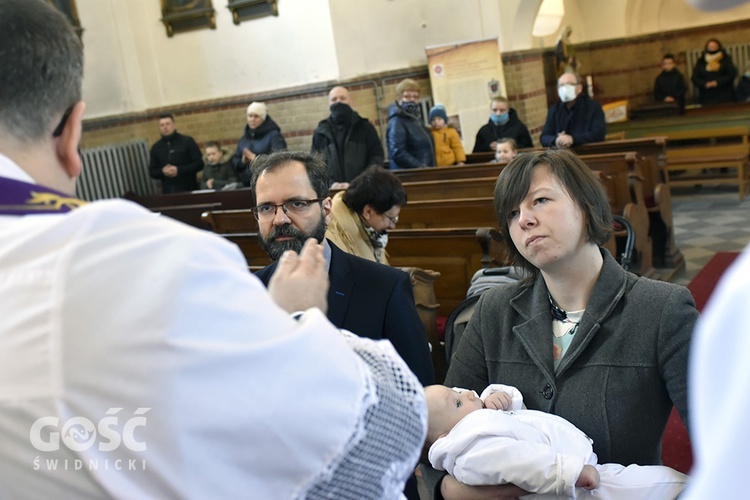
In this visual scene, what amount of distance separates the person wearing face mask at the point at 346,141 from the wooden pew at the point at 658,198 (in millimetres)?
2118

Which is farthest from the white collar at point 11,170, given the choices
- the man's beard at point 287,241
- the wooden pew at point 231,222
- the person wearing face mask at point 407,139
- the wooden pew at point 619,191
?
the person wearing face mask at point 407,139

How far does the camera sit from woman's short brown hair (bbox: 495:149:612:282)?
88.4 inches

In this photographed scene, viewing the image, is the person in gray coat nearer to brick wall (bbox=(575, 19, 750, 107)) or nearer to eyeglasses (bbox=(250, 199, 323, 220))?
eyeglasses (bbox=(250, 199, 323, 220))

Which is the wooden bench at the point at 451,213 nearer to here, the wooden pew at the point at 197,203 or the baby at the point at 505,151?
the baby at the point at 505,151

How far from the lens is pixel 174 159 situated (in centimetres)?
1040

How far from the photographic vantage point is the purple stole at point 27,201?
0.98 meters

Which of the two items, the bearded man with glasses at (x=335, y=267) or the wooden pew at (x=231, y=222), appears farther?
the wooden pew at (x=231, y=222)

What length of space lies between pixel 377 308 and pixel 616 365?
822 mm

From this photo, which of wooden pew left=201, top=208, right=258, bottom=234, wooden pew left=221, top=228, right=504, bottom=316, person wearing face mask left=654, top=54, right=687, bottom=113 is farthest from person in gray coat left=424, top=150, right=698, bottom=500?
person wearing face mask left=654, top=54, right=687, bottom=113

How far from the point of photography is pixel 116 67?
11125mm

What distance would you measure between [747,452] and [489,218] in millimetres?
4731

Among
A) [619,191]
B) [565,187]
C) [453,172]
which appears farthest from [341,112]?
[565,187]

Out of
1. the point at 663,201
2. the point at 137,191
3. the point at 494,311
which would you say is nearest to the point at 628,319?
the point at 494,311

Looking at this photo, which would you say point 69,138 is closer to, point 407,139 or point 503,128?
point 407,139
